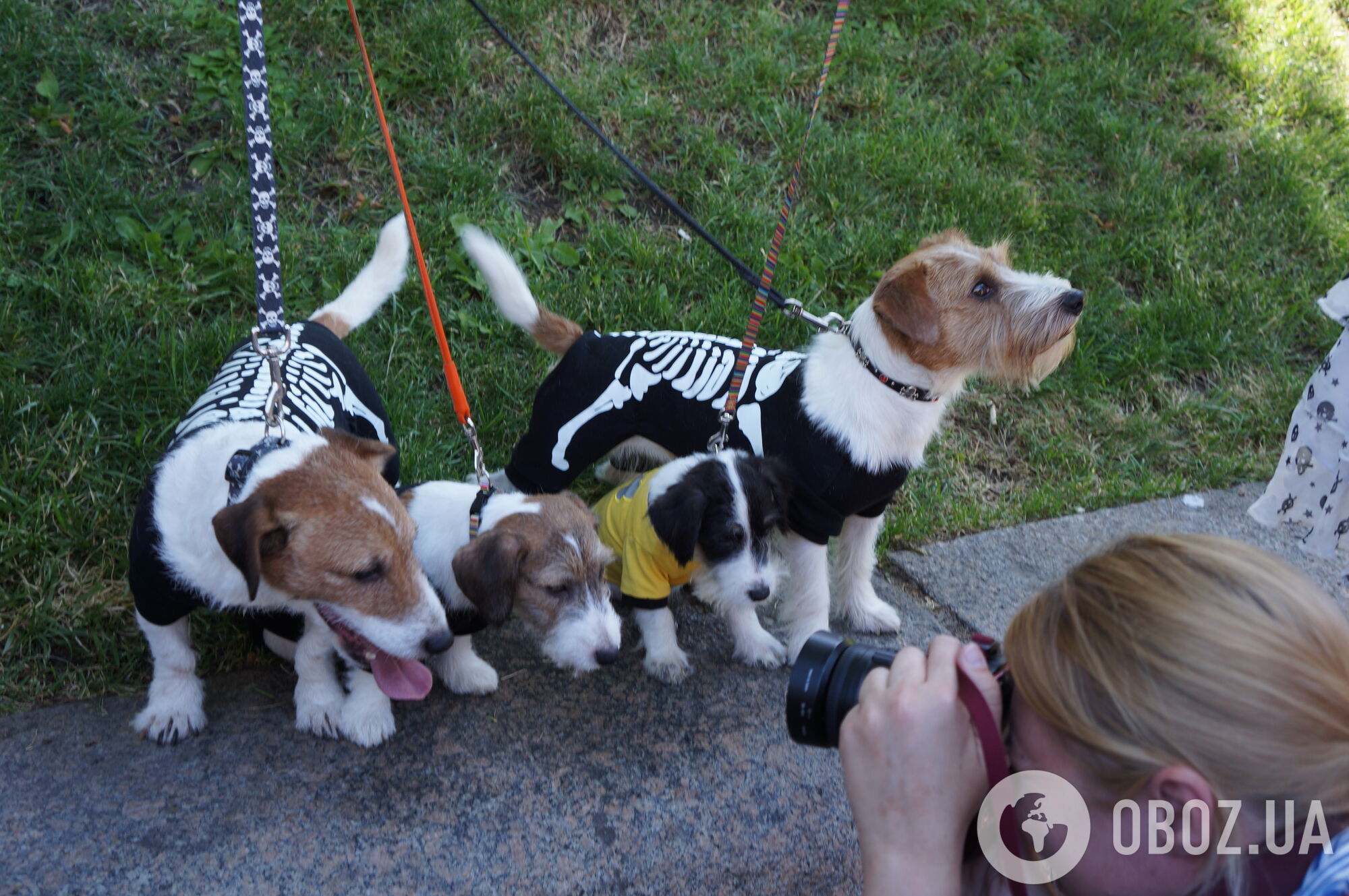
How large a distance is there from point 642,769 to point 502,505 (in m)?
0.93

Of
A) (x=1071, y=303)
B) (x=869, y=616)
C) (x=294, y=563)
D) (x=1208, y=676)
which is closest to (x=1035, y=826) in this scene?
(x=1208, y=676)

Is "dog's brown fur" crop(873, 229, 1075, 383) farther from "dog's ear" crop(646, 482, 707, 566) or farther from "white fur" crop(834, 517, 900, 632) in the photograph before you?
"dog's ear" crop(646, 482, 707, 566)

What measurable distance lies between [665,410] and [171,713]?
1.88 meters

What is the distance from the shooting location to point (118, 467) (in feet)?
11.7

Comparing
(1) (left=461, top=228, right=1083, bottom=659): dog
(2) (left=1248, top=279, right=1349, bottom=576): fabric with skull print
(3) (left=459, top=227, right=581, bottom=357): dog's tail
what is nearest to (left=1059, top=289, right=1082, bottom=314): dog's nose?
(1) (left=461, top=228, right=1083, bottom=659): dog

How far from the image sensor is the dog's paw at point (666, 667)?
3201 millimetres

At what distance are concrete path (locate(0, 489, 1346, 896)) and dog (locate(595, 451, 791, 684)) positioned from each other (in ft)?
0.66

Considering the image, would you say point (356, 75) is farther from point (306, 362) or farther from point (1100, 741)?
point (1100, 741)

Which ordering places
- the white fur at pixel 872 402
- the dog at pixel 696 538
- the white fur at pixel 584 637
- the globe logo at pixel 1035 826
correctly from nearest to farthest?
1. the globe logo at pixel 1035 826
2. the white fur at pixel 584 637
3. the dog at pixel 696 538
4. the white fur at pixel 872 402

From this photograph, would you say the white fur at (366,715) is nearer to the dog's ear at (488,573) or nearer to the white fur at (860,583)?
the dog's ear at (488,573)

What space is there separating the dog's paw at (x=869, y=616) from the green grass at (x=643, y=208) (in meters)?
0.59

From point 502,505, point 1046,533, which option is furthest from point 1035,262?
point 502,505

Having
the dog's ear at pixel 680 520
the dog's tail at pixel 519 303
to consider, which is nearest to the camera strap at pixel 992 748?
the dog's ear at pixel 680 520

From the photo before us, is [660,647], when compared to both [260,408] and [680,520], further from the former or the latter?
[260,408]
